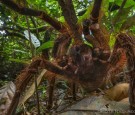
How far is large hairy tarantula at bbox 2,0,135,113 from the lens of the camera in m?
0.99

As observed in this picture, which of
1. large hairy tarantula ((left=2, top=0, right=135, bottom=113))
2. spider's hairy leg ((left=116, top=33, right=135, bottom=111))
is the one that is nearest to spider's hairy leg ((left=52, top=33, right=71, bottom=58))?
large hairy tarantula ((left=2, top=0, right=135, bottom=113))

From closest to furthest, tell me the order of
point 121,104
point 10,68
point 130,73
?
point 130,73 → point 121,104 → point 10,68

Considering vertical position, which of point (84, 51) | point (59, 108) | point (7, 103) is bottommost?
point (59, 108)

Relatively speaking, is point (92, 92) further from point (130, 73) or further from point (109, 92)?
point (130, 73)

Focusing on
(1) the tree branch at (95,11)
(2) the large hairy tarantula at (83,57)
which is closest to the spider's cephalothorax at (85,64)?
(2) the large hairy tarantula at (83,57)

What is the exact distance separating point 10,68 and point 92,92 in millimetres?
1118

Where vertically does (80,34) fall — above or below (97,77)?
above

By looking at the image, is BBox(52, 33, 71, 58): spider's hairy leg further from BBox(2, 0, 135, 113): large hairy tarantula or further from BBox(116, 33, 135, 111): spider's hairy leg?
A: BBox(116, 33, 135, 111): spider's hairy leg

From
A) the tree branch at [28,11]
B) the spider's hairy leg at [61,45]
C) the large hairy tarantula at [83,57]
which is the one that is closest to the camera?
the tree branch at [28,11]

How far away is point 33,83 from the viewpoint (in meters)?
1.10

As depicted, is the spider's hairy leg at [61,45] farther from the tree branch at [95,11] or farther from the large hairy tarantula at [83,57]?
the tree branch at [95,11]

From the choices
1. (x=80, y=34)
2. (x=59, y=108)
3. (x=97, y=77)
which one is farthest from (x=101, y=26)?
(x=59, y=108)

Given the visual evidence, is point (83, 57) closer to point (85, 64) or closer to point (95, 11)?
point (85, 64)

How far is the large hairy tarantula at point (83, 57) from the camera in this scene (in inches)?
39.1
